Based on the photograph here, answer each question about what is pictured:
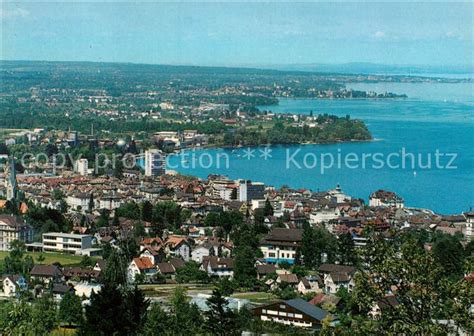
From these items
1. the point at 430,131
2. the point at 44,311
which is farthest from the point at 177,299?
the point at 430,131

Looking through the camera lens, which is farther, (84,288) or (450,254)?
(450,254)

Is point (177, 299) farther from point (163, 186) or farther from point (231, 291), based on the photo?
point (163, 186)

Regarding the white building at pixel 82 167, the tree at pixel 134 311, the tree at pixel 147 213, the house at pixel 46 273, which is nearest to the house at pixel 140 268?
the house at pixel 46 273

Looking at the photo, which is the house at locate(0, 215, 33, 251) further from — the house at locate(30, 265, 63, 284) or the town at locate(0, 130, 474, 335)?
the house at locate(30, 265, 63, 284)

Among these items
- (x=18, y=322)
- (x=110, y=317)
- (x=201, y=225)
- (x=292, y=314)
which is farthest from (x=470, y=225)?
(x=18, y=322)

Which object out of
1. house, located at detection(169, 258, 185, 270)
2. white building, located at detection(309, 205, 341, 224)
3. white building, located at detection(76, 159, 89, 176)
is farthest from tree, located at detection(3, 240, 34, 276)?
white building, located at detection(76, 159, 89, 176)

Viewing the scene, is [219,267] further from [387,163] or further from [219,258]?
[387,163]
